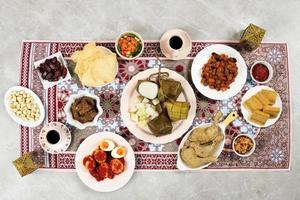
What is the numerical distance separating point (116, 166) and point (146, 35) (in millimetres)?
604

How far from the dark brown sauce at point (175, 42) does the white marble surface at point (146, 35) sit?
0.11 meters

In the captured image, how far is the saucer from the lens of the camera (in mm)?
1975

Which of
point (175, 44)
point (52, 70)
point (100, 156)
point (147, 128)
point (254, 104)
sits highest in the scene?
point (175, 44)

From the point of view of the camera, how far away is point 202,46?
6.74ft

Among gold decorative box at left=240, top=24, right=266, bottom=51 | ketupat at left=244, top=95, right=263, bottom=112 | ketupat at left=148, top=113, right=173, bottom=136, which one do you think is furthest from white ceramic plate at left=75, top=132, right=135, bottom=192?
gold decorative box at left=240, top=24, right=266, bottom=51

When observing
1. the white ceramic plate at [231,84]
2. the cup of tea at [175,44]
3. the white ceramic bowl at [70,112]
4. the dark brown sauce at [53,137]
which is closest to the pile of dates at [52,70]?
the white ceramic bowl at [70,112]

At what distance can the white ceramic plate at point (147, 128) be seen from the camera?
1967mm

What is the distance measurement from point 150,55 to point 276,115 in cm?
62

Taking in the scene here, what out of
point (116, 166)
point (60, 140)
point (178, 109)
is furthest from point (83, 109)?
point (178, 109)

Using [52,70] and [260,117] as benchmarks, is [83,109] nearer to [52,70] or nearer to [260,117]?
[52,70]

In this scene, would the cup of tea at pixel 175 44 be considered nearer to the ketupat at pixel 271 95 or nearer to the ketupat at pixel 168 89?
the ketupat at pixel 168 89

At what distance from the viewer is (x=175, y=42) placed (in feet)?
6.48

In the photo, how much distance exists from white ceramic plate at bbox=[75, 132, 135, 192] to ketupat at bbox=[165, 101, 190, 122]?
0.24 m

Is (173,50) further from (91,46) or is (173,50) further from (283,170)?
(283,170)
